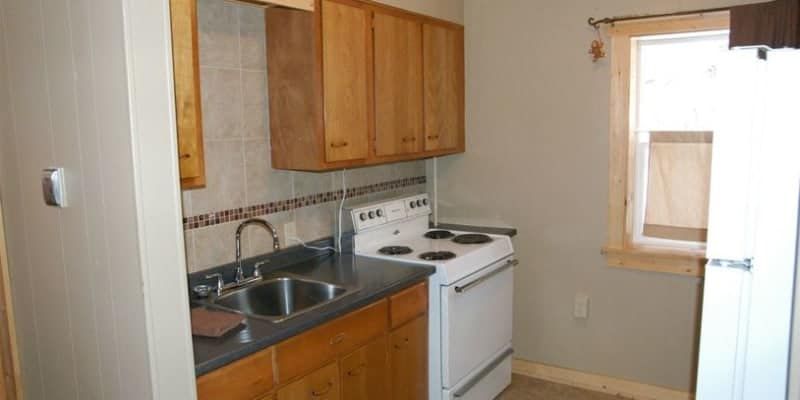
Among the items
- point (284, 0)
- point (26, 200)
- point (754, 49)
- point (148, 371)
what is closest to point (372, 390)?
point (148, 371)

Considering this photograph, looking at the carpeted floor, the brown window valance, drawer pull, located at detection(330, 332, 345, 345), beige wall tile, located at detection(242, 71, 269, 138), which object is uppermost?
the brown window valance

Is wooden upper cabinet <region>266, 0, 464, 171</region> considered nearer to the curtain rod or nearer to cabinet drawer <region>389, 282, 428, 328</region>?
cabinet drawer <region>389, 282, 428, 328</region>

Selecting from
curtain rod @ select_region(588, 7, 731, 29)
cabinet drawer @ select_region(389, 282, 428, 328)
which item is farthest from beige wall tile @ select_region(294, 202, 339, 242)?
curtain rod @ select_region(588, 7, 731, 29)

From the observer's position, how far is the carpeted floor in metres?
3.54

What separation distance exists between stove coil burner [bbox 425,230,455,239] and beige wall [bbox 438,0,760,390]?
13.1 inches

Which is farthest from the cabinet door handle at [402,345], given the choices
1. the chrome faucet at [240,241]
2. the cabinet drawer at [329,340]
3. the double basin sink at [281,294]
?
the chrome faucet at [240,241]

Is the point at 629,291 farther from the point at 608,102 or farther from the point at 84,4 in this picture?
the point at 84,4

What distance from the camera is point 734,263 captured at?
1469 mm

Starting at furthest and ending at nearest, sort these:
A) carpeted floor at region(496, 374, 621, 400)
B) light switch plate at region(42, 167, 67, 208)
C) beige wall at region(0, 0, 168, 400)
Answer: carpeted floor at region(496, 374, 621, 400), light switch plate at region(42, 167, 67, 208), beige wall at region(0, 0, 168, 400)

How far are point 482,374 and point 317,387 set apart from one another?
1.26 m

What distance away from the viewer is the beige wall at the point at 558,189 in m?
A: 3.41

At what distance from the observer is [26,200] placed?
1.97 m

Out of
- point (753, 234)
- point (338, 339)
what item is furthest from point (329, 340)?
point (753, 234)

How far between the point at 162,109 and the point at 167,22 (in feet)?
0.75
